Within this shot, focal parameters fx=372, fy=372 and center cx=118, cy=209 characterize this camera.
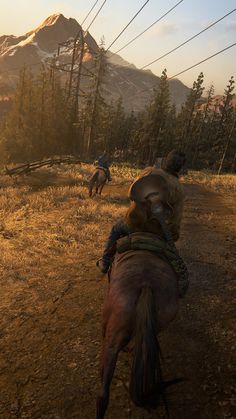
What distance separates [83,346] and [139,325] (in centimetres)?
267

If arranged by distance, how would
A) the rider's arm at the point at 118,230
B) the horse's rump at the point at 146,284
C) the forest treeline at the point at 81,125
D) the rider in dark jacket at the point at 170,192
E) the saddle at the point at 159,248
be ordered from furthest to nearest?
the forest treeline at the point at 81,125 → the rider's arm at the point at 118,230 → the rider in dark jacket at the point at 170,192 → the saddle at the point at 159,248 → the horse's rump at the point at 146,284

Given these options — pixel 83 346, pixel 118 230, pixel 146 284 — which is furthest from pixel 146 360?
pixel 118 230

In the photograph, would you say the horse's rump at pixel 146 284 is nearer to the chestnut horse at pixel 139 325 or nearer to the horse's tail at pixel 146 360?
the chestnut horse at pixel 139 325

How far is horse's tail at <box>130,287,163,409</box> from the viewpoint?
4.05 m

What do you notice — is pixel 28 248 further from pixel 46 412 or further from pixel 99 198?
pixel 99 198

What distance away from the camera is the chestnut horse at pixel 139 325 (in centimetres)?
405

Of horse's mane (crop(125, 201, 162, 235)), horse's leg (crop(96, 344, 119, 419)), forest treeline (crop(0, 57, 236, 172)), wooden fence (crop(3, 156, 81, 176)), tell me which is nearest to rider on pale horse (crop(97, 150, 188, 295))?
horse's mane (crop(125, 201, 162, 235))

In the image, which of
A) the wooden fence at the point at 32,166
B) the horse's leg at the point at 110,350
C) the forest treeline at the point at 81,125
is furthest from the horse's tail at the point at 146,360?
the forest treeline at the point at 81,125

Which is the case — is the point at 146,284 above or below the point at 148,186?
below

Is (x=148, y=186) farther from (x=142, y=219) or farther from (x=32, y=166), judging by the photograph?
(x=32, y=166)

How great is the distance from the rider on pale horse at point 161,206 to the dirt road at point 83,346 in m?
1.46

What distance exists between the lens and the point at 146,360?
13.3 ft

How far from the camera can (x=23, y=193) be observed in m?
22.1

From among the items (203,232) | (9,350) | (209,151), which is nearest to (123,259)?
Result: (9,350)
